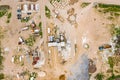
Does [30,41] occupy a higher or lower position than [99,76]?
higher

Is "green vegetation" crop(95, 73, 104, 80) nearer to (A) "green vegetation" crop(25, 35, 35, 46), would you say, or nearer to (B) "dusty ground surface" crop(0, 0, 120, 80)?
(B) "dusty ground surface" crop(0, 0, 120, 80)

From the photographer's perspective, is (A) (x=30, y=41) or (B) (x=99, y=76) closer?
(B) (x=99, y=76)

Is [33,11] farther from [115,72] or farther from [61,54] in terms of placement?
[115,72]

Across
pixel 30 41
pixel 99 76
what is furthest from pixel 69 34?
pixel 99 76

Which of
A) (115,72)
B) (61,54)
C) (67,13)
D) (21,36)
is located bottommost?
(115,72)

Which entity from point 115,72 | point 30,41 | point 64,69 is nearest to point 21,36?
point 30,41

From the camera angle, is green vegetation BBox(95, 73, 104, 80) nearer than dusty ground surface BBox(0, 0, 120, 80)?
Yes

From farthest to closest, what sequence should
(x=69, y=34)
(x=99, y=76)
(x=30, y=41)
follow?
(x=30, y=41) < (x=69, y=34) < (x=99, y=76)

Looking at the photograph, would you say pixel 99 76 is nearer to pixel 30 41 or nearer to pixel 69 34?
pixel 69 34

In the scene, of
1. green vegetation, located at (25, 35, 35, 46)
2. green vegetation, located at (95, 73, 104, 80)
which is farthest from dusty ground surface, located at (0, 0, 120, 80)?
green vegetation, located at (25, 35, 35, 46)
